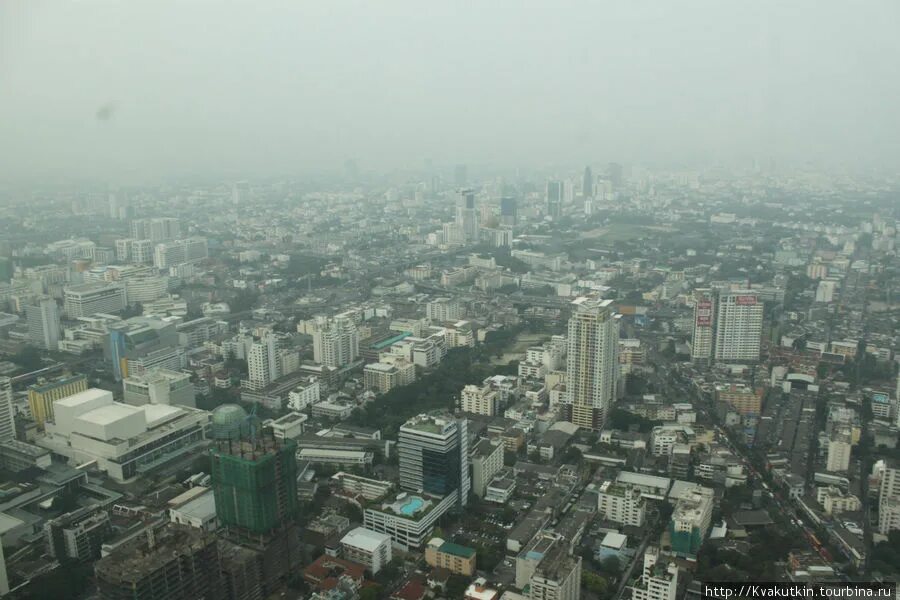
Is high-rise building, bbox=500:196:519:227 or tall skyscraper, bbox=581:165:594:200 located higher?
tall skyscraper, bbox=581:165:594:200

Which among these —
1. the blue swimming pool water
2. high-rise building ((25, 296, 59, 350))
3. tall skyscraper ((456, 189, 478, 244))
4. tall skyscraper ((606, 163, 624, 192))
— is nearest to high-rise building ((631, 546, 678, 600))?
the blue swimming pool water

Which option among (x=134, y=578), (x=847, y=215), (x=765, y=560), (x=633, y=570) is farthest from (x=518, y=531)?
(x=847, y=215)

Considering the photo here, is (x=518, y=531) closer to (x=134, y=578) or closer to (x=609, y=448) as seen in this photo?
(x=609, y=448)

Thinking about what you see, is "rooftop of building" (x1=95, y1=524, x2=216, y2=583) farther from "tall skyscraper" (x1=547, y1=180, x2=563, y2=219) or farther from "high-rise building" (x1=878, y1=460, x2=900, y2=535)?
"tall skyscraper" (x1=547, y1=180, x2=563, y2=219)

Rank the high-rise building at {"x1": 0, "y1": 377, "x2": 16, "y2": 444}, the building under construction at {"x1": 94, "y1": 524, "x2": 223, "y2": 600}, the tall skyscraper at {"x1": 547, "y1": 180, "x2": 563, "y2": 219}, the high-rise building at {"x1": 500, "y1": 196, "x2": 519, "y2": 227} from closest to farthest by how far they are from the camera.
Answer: the building under construction at {"x1": 94, "y1": 524, "x2": 223, "y2": 600}
the high-rise building at {"x1": 0, "y1": 377, "x2": 16, "y2": 444}
the high-rise building at {"x1": 500, "y1": 196, "x2": 519, "y2": 227}
the tall skyscraper at {"x1": 547, "y1": 180, "x2": 563, "y2": 219}

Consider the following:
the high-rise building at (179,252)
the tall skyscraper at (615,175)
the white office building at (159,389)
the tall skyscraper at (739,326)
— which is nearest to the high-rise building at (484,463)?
the white office building at (159,389)

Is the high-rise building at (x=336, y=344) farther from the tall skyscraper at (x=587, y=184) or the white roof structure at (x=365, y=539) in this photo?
the tall skyscraper at (x=587, y=184)
